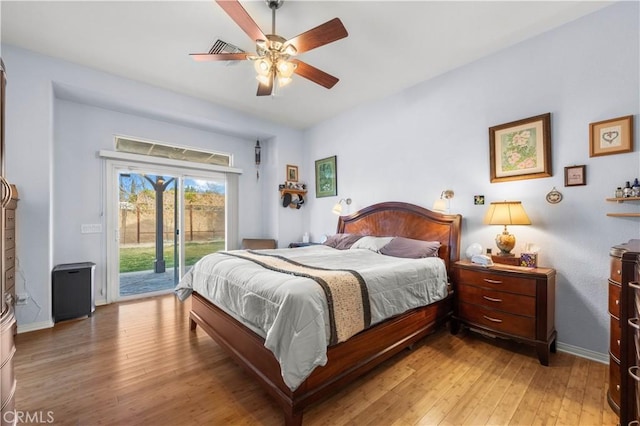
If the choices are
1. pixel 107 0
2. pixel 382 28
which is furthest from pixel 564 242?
pixel 107 0

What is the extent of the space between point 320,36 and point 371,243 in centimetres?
248

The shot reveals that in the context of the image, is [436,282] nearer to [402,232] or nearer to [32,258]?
[402,232]

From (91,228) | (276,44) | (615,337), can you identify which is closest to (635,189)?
(615,337)

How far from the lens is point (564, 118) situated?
2.54 metres

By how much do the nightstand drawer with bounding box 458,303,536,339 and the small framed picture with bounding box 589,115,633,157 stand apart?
5.23ft

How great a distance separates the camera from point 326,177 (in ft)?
16.5

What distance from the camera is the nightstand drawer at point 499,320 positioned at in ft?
7.69

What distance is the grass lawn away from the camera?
14.2 ft

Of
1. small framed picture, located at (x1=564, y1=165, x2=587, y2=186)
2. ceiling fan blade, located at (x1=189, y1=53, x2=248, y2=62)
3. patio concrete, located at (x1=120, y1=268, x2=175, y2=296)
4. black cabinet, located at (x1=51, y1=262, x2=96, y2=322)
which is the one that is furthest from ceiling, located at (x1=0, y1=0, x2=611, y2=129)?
patio concrete, located at (x1=120, y1=268, x2=175, y2=296)

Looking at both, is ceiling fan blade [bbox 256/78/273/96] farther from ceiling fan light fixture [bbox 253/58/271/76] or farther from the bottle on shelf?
the bottle on shelf

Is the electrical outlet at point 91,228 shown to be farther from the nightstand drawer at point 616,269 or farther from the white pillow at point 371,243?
the nightstand drawer at point 616,269

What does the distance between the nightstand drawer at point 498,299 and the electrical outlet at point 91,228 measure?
4.86m

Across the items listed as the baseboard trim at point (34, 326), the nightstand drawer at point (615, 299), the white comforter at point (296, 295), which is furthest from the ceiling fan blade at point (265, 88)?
the baseboard trim at point (34, 326)

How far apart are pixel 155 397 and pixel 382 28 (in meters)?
3.64
